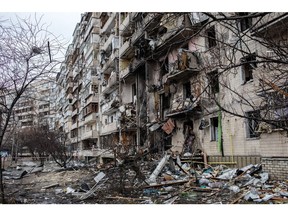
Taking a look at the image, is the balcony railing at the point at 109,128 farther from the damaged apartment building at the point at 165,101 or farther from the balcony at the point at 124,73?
the balcony at the point at 124,73

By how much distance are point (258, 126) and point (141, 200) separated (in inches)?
129

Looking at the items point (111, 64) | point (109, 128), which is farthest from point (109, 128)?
point (111, 64)

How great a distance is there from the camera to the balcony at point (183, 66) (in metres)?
8.64

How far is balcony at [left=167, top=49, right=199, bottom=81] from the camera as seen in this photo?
8.64 metres

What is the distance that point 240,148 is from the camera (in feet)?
25.7

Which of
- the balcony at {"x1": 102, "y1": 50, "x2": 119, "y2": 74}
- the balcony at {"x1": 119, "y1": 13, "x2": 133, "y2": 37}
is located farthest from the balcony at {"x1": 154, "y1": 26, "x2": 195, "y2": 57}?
the balcony at {"x1": 102, "y1": 50, "x2": 119, "y2": 74}

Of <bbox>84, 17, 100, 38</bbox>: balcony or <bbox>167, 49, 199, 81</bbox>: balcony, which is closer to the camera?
<bbox>167, 49, 199, 81</bbox>: balcony

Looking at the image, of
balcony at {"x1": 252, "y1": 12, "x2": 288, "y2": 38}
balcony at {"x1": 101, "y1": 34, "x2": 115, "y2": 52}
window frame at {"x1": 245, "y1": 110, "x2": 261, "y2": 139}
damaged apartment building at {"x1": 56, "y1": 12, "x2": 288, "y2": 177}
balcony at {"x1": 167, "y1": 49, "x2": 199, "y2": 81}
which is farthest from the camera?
balcony at {"x1": 101, "y1": 34, "x2": 115, "y2": 52}

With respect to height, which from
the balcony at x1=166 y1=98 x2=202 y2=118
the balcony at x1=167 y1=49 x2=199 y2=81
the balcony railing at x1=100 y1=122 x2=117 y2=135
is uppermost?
the balcony at x1=167 y1=49 x2=199 y2=81

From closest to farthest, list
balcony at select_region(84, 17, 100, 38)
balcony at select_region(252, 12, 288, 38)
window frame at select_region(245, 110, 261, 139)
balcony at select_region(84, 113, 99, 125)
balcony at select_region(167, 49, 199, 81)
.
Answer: balcony at select_region(252, 12, 288, 38)
window frame at select_region(245, 110, 261, 139)
balcony at select_region(167, 49, 199, 81)
balcony at select_region(84, 17, 100, 38)
balcony at select_region(84, 113, 99, 125)

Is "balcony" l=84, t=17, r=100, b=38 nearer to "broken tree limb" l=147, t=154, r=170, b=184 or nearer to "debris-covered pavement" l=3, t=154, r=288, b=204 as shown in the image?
"broken tree limb" l=147, t=154, r=170, b=184

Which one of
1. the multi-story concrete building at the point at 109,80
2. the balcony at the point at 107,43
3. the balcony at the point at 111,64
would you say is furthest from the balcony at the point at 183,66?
the balcony at the point at 107,43

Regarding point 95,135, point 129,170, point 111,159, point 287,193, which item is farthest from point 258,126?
point 95,135
